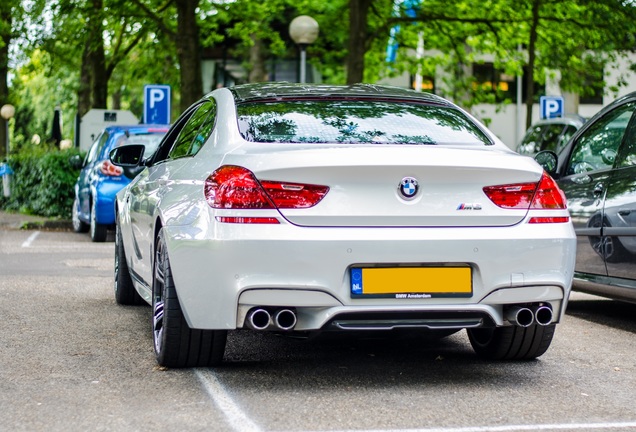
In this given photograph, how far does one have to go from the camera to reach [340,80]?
115 ft

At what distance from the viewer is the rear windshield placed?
598cm

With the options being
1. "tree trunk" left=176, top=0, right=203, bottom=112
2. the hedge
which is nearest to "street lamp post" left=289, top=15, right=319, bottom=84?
"tree trunk" left=176, top=0, right=203, bottom=112

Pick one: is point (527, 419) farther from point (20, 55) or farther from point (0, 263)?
point (20, 55)

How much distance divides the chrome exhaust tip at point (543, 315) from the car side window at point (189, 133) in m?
2.01

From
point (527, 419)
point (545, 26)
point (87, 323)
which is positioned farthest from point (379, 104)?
point (545, 26)

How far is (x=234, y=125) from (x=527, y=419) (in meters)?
2.10

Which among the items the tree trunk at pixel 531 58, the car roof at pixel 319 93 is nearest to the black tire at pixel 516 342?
the car roof at pixel 319 93

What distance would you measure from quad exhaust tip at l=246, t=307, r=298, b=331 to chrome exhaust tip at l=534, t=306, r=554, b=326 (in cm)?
120

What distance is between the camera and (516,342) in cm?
652

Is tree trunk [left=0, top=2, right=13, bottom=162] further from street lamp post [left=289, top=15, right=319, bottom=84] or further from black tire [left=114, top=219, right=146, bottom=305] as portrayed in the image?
black tire [left=114, top=219, right=146, bottom=305]

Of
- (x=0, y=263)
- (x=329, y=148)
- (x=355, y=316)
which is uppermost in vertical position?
(x=329, y=148)

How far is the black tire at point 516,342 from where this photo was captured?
6.50m

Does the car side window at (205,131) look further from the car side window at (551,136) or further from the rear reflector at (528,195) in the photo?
the car side window at (551,136)

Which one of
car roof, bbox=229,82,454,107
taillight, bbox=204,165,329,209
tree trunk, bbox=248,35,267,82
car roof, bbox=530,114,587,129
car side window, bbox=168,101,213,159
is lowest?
car roof, bbox=530,114,587,129
